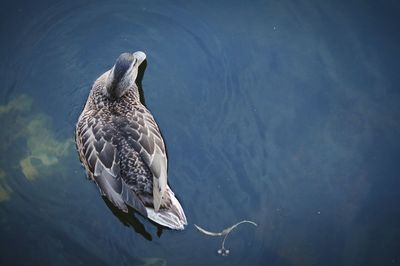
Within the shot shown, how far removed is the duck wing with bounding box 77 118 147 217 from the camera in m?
3.82

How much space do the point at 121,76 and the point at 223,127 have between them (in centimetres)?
111

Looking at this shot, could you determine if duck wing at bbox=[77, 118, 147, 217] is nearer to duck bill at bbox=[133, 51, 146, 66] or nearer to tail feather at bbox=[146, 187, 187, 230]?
tail feather at bbox=[146, 187, 187, 230]

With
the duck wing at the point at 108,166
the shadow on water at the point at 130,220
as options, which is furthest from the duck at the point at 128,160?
the shadow on water at the point at 130,220

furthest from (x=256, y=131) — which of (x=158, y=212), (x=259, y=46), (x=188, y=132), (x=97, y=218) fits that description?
(x=97, y=218)

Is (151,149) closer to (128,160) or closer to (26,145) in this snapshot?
(128,160)

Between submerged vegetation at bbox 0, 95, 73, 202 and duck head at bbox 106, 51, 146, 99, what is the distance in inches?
26.3

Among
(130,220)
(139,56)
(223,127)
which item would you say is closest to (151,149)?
(130,220)

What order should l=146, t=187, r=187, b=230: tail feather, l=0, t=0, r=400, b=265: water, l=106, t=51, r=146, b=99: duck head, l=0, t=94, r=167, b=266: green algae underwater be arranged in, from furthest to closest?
l=0, t=94, r=167, b=266: green algae underwater
l=106, t=51, r=146, b=99: duck head
l=0, t=0, r=400, b=265: water
l=146, t=187, r=187, b=230: tail feather

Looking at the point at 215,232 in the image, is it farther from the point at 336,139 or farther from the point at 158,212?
the point at 336,139

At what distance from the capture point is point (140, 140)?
13.0 ft

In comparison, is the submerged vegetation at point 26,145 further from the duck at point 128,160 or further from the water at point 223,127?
the duck at point 128,160

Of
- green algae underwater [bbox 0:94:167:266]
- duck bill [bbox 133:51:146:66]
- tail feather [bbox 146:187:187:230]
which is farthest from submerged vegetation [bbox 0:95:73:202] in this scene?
tail feather [bbox 146:187:187:230]

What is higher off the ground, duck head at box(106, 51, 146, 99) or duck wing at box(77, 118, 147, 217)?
duck head at box(106, 51, 146, 99)

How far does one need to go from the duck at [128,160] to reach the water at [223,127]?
344 millimetres
